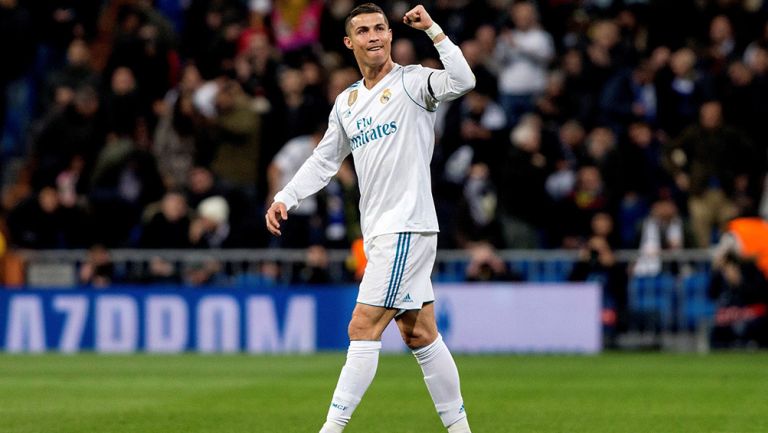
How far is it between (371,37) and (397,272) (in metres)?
1.25

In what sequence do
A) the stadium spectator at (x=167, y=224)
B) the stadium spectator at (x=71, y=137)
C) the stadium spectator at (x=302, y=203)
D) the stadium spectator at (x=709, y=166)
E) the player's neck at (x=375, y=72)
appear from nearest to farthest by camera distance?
the player's neck at (x=375, y=72), the stadium spectator at (x=302, y=203), the stadium spectator at (x=167, y=224), the stadium spectator at (x=709, y=166), the stadium spectator at (x=71, y=137)

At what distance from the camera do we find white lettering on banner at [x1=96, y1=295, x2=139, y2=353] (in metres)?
17.7

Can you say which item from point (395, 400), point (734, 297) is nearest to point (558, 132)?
point (734, 297)

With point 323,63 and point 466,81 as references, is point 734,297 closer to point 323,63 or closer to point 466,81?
point 323,63

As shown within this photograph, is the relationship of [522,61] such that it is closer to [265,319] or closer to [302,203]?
[302,203]

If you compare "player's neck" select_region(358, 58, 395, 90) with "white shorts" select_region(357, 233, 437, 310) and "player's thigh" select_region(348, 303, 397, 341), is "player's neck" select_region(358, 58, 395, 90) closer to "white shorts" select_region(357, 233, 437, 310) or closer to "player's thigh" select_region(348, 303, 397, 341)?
"white shorts" select_region(357, 233, 437, 310)

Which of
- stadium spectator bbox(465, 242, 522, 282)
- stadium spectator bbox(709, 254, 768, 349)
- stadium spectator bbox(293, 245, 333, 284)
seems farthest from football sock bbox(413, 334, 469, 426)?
stadium spectator bbox(293, 245, 333, 284)

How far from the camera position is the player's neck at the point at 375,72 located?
309 inches

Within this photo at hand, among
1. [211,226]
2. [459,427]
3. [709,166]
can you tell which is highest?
[709,166]

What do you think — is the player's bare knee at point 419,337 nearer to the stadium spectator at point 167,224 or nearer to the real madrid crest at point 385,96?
the real madrid crest at point 385,96

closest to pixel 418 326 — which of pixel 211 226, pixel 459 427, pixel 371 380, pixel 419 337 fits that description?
pixel 419 337

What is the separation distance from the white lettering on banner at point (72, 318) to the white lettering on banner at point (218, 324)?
1458 millimetres

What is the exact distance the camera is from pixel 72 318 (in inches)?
701

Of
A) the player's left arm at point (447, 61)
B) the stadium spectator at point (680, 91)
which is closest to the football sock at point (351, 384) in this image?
the player's left arm at point (447, 61)
